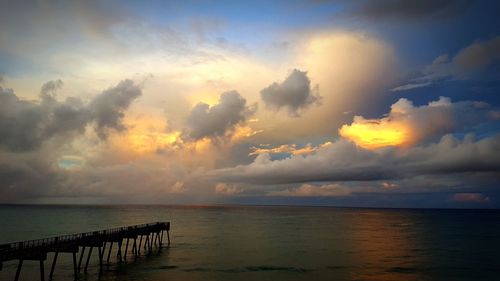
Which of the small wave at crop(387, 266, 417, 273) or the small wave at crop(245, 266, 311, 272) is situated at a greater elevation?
the small wave at crop(245, 266, 311, 272)

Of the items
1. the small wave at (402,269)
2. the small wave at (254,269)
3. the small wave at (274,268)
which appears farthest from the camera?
the small wave at (402,269)

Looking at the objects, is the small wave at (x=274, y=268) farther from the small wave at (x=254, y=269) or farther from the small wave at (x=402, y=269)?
the small wave at (x=402, y=269)

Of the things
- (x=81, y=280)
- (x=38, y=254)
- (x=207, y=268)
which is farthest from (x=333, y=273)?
(x=38, y=254)

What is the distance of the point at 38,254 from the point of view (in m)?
43.0

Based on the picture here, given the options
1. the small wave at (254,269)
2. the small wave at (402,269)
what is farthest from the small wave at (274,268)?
the small wave at (402,269)

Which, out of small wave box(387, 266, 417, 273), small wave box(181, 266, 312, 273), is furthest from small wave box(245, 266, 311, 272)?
small wave box(387, 266, 417, 273)

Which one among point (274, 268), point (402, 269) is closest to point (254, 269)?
point (274, 268)

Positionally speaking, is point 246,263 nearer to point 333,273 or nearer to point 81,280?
point 333,273

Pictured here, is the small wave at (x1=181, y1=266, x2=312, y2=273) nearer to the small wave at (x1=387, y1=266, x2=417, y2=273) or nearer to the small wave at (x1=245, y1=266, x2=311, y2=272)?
the small wave at (x1=245, y1=266, x2=311, y2=272)

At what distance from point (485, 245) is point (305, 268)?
2333 inches

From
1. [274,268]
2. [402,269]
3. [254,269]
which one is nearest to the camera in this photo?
[254,269]

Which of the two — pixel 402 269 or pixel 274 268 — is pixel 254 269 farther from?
pixel 402 269

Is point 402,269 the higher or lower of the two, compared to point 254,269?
lower

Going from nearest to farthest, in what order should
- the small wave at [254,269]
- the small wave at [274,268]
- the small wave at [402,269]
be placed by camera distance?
the small wave at [254,269], the small wave at [274,268], the small wave at [402,269]
